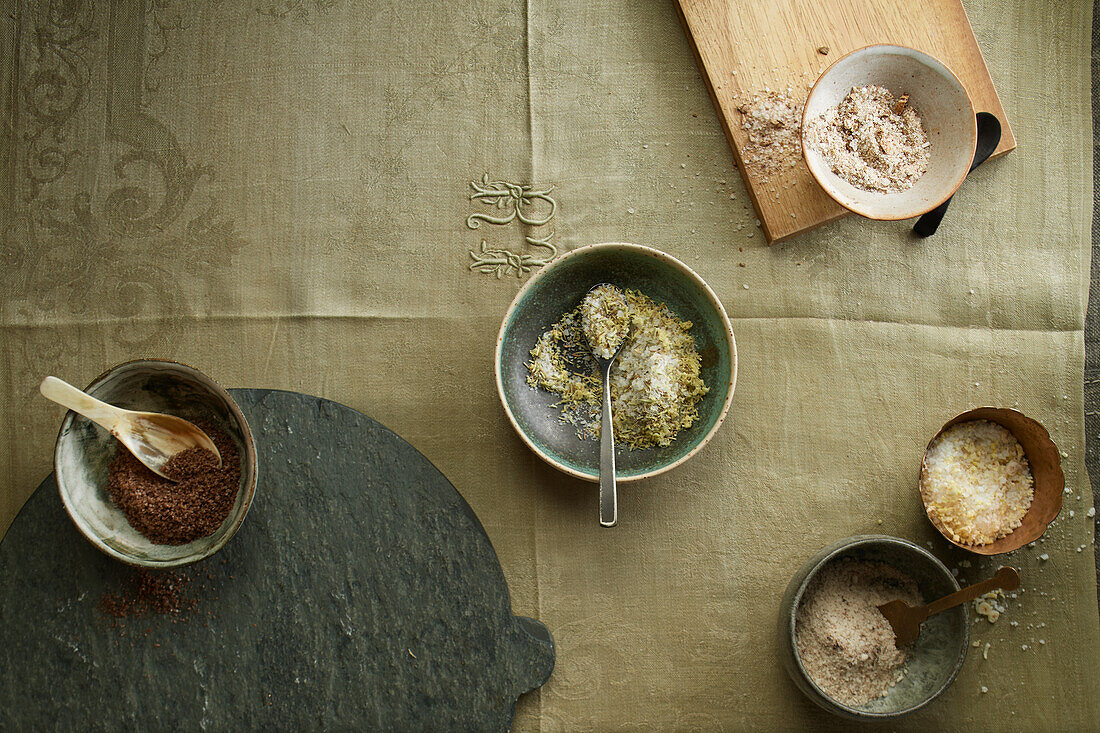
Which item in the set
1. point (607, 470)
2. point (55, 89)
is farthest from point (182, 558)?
point (55, 89)

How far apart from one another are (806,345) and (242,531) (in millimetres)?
974

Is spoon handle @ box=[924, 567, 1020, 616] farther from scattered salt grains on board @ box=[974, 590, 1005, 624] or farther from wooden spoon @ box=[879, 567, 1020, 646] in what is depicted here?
scattered salt grains on board @ box=[974, 590, 1005, 624]

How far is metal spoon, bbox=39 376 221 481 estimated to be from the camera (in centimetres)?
109

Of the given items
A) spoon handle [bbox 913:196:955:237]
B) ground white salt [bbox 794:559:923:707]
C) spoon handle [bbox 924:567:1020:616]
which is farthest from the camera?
spoon handle [bbox 913:196:955:237]

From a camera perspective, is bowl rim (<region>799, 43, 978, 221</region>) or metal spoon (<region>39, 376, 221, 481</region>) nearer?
metal spoon (<region>39, 376, 221, 481</region>)

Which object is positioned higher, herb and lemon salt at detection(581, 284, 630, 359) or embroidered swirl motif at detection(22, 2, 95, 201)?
embroidered swirl motif at detection(22, 2, 95, 201)

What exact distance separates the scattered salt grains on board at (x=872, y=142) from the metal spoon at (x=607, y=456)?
450 mm

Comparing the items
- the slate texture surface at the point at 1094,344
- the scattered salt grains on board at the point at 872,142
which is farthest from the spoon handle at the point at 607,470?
the slate texture surface at the point at 1094,344

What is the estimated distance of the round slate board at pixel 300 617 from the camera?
3.87ft

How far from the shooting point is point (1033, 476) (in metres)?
1.26

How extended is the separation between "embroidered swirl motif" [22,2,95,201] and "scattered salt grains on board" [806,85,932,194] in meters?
1.28

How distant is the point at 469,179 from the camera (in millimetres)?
1334

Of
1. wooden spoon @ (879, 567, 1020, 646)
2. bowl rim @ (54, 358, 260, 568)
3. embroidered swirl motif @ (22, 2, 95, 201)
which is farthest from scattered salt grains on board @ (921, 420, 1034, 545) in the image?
embroidered swirl motif @ (22, 2, 95, 201)

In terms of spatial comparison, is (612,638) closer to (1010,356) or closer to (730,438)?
(730,438)
